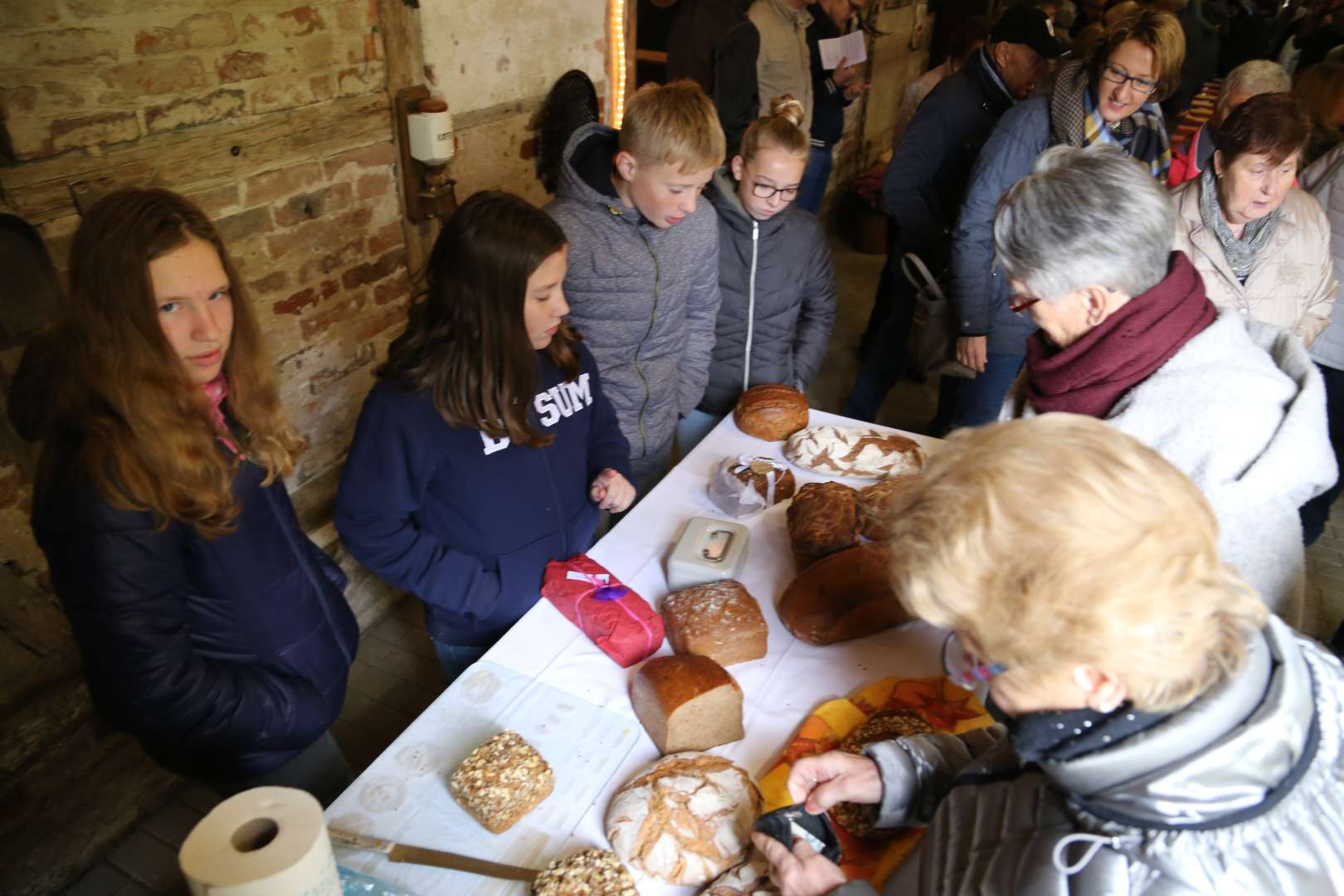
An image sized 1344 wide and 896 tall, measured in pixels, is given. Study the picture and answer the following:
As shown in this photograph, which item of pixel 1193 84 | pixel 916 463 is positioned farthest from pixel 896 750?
pixel 1193 84

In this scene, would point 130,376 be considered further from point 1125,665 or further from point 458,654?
point 1125,665

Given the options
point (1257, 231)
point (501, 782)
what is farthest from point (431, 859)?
point (1257, 231)

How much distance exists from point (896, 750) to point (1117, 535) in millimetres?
673

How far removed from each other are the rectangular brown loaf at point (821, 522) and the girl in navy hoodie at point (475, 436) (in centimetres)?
60

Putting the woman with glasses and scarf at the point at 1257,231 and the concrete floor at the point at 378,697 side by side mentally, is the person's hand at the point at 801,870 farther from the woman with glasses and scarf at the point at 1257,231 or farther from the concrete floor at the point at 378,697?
the woman with glasses and scarf at the point at 1257,231

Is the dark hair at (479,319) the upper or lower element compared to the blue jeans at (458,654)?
upper

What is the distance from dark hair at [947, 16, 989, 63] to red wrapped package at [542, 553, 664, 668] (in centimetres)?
394

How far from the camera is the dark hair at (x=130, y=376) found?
125 centimetres

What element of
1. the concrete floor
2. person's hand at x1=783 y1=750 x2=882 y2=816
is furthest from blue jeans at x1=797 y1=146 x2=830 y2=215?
person's hand at x1=783 y1=750 x2=882 y2=816

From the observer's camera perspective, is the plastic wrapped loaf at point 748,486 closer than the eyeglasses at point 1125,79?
Yes

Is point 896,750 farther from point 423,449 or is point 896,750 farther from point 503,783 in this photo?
point 423,449

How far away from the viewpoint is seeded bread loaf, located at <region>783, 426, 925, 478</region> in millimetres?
2322

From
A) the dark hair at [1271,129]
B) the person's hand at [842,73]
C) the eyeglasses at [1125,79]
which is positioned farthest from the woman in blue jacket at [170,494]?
the person's hand at [842,73]

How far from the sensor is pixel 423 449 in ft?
5.98
